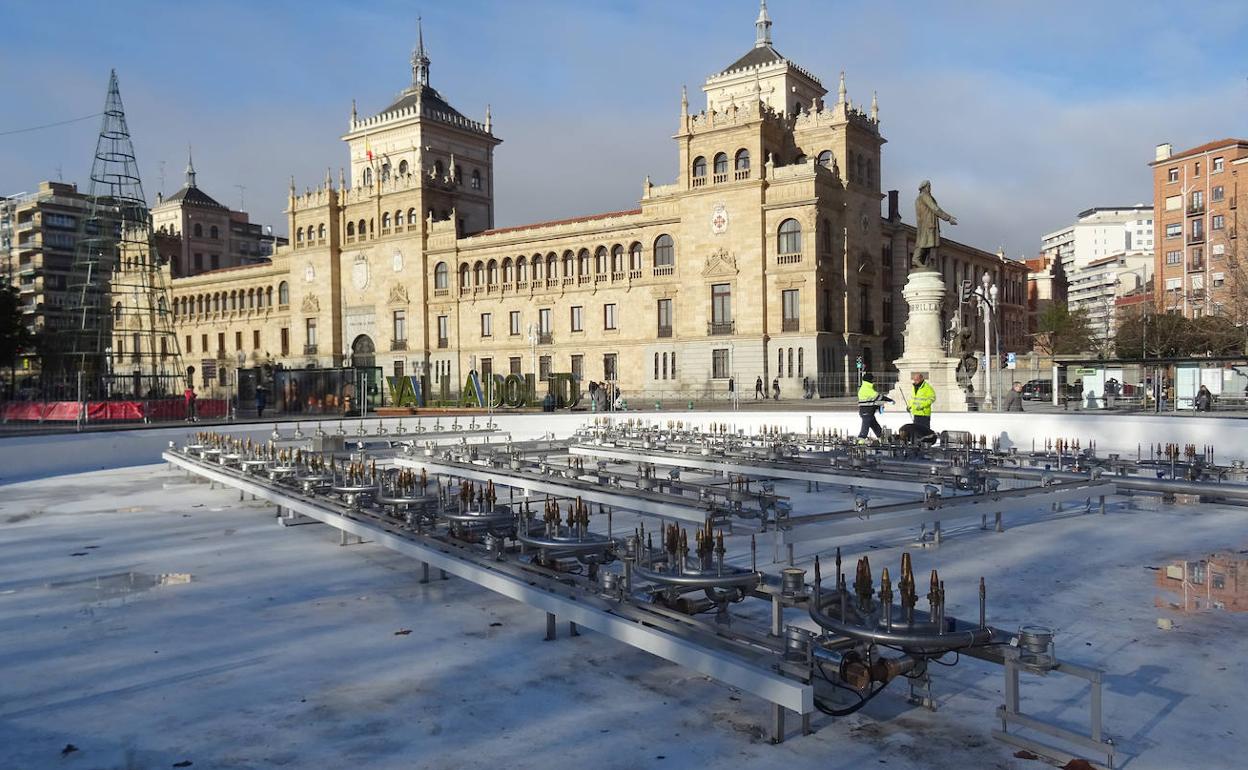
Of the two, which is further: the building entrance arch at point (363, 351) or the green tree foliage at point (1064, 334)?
the green tree foliage at point (1064, 334)

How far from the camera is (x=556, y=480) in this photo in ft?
44.1

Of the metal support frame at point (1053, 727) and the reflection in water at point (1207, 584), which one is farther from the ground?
the metal support frame at point (1053, 727)

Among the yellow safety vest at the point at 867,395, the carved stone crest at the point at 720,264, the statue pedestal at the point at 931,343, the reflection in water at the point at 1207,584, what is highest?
the carved stone crest at the point at 720,264

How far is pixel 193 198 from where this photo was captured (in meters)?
86.3

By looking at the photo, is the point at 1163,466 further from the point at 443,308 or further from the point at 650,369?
the point at 443,308

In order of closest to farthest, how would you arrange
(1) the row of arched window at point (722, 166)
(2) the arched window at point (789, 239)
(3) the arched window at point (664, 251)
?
(2) the arched window at point (789, 239)
(1) the row of arched window at point (722, 166)
(3) the arched window at point (664, 251)

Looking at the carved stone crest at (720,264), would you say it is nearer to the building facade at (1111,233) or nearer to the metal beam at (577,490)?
the metal beam at (577,490)

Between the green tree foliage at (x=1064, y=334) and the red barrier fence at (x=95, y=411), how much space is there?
6030cm

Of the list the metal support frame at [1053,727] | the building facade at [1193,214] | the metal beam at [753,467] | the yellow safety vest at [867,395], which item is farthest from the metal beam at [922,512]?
the building facade at [1193,214]

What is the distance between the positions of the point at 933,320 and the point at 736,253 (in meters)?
22.1

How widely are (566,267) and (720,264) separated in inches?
459

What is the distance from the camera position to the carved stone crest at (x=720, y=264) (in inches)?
1811

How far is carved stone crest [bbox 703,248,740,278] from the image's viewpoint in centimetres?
4600

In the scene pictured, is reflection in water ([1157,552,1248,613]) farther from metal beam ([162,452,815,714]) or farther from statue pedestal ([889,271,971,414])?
statue pedestal ([889,271,971,414])
